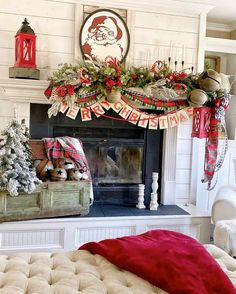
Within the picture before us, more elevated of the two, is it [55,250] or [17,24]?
[17,24]

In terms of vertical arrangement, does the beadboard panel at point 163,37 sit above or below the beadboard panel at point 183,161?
above

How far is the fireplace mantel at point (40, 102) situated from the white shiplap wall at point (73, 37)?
6cm

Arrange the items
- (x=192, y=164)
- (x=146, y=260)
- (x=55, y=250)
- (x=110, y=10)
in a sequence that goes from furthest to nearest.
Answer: (x=192, y=164), (x=110, y=10), (x=55, y=250), (x=146, y=260)

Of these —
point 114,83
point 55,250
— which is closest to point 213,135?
point 114,83

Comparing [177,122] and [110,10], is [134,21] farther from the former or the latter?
[177,122]

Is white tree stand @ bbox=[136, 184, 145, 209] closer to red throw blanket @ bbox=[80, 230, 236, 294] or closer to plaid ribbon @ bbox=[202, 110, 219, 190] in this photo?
plaid ribbon @ bbox=[202, 110, 219, 190]

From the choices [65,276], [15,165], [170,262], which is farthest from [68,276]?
[15,165]

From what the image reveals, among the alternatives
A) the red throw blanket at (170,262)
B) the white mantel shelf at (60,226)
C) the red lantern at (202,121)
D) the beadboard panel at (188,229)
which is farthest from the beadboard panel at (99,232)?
the red throw blanket at (170,262)

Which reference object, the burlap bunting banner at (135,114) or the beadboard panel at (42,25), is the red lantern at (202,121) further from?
the beadboard panel at (42,25)

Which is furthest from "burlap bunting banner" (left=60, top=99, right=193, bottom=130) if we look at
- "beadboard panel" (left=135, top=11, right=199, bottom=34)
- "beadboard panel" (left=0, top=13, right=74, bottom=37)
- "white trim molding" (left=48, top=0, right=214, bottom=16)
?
"white trim molding" (left=48, top=0, right=214, bottom=16)

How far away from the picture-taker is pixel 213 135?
12.5 ft

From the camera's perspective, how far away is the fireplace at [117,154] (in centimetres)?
395

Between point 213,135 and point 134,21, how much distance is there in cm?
141

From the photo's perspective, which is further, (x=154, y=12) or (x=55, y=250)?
(x=154, y=12)
